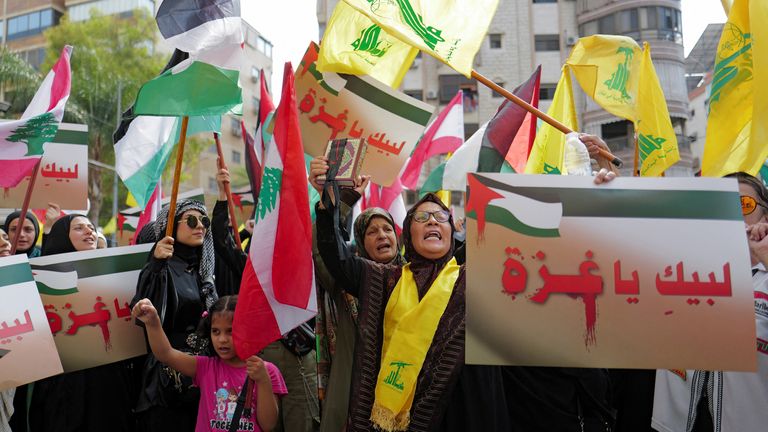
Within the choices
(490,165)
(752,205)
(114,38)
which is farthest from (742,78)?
(114,38)

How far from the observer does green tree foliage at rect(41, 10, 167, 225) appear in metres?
26.0

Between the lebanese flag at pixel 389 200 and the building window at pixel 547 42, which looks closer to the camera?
the lebanese flag at pixel 389 200

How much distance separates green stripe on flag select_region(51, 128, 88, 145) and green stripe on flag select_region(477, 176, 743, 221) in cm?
373

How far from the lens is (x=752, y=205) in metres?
3.14

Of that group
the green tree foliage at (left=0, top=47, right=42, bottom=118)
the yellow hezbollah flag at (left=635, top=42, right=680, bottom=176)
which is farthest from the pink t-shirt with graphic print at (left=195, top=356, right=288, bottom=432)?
the green tree foliage at (left=0, top=47, right=42, bottom=118)

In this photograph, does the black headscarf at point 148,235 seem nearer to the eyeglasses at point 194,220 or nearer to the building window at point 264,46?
the eyeglasses at point 194,220

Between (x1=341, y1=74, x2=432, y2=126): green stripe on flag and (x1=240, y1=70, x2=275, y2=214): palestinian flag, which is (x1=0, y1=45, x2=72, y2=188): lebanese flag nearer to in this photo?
(x1=240, y1=70, x2=275, y2=214): palestinian flag

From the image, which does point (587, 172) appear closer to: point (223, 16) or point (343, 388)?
point (343, 388)

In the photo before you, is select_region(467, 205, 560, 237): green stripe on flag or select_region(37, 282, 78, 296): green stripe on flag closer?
select_region(467, 205, 560, 237): green stripe on flag

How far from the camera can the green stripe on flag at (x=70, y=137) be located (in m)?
5.29

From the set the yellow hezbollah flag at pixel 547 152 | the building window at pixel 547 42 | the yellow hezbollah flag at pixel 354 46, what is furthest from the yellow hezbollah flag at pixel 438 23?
A: the building window at pixel 547 42

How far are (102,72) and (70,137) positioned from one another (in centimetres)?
2342

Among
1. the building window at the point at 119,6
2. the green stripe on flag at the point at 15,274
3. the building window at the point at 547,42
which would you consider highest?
the building window at the point at 119,6

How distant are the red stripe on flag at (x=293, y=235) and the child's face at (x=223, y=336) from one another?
0.37 m
